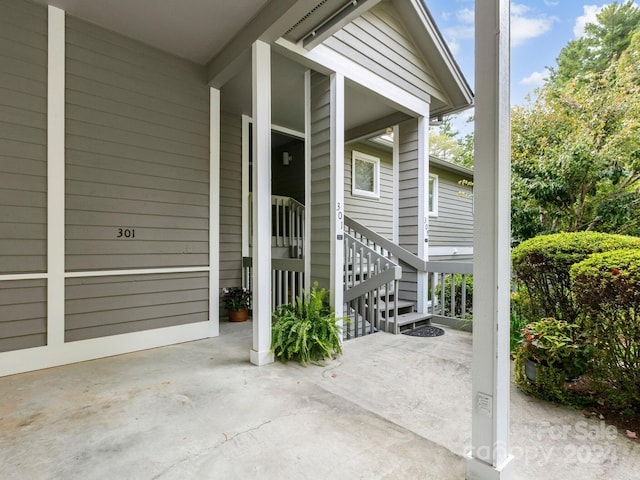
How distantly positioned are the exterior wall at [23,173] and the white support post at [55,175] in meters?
0.04

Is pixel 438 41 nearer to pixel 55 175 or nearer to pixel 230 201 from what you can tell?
pixel 230 201

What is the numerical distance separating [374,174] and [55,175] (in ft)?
19.6

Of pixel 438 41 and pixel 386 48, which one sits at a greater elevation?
pixel 438 41

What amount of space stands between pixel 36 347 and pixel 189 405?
1865 millimetres

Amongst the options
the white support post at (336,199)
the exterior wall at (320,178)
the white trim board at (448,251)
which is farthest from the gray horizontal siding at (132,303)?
the white trim board at (448,251)

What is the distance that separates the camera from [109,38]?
3.51 m

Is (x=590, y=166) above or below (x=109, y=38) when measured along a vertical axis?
below

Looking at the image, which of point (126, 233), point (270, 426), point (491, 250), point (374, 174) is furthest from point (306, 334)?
point (374, 174)

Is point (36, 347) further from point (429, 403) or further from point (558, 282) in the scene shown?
point (558, 282)

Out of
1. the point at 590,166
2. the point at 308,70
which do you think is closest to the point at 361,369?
the point at 308,70

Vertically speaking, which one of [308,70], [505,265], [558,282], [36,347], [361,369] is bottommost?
[361,369]

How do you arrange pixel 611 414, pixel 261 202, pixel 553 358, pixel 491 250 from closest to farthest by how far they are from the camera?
pixel 491 250 < pixel 611 414 < pixel 553 358 < pixel 261 202

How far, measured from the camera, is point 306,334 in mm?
3305

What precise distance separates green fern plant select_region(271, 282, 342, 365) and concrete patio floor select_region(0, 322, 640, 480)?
0.56 ft
